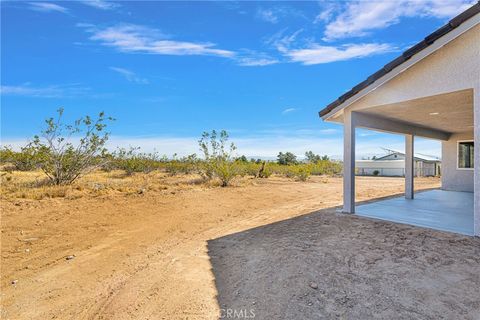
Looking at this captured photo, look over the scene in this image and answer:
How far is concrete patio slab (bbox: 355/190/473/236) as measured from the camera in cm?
570

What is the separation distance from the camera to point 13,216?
6.83m

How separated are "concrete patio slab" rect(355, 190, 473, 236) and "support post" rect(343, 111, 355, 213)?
0.48 meters

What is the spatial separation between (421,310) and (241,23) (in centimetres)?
949

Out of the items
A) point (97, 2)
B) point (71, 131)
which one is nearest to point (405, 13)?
point (97, 2)

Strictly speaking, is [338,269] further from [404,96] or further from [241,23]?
[241,23]

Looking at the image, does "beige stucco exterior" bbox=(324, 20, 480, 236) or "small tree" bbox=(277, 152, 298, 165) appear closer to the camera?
"beige stucco exterior" bbox=(324, 20, 480, 236)

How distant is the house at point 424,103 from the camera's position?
4736 millimetres

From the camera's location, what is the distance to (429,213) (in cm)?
701

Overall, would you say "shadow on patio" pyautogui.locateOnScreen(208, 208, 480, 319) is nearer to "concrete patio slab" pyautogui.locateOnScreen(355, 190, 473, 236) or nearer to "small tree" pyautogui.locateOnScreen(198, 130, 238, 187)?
"concrete patio slab" pyautogui.locateOnScreen(355, 190, 473, 236)

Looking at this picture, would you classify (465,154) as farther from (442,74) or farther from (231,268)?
(231,268)

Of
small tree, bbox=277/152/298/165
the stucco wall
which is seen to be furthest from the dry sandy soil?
small tree, bbox=277/152/298/165

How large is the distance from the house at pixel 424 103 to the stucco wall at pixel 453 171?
124 inches

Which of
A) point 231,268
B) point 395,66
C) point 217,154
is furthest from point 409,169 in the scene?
point 217,154
